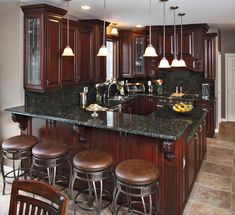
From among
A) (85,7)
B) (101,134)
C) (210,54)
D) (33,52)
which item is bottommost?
Result: (101,134)

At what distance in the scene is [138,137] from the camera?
290cm

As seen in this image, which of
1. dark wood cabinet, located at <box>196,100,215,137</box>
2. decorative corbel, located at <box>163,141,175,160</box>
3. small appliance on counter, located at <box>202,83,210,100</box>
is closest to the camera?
decorative corbel, located at <box>163,141,175,160</box>

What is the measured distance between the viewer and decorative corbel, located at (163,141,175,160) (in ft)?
8.50

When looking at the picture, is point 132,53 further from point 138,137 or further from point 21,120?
point 138,137

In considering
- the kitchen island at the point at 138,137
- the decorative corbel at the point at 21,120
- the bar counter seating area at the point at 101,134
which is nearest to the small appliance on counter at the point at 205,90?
the bar counter seating area at the point at 101,134

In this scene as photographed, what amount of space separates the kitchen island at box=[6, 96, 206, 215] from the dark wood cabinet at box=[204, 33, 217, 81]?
97.0 inches

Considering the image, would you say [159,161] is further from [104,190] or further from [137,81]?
[137,81]

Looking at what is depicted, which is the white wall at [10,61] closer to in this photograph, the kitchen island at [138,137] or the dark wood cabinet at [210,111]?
the kitchen island at [138,137]

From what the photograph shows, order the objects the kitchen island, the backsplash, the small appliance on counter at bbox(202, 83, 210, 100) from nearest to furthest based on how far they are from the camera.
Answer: the kitchen island, the small appliance on counter at bbox(202, 83, 210, 100), the backsplash

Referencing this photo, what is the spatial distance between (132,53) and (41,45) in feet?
10.1

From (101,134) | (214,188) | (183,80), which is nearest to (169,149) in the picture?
(101,134)

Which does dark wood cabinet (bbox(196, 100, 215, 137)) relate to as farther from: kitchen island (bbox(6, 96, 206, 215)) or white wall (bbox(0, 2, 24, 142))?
white wall (bbox(0, 2, 24, 142))

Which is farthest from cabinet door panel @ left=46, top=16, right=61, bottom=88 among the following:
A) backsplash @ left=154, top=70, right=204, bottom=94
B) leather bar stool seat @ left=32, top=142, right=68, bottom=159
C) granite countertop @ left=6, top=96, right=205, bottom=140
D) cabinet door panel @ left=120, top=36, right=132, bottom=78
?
backsplash @ left=154, top=70, right=204, bottom=94

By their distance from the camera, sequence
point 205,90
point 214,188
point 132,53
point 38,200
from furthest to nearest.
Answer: point 132,53, point 205,90, point 214,188, point 38,200
